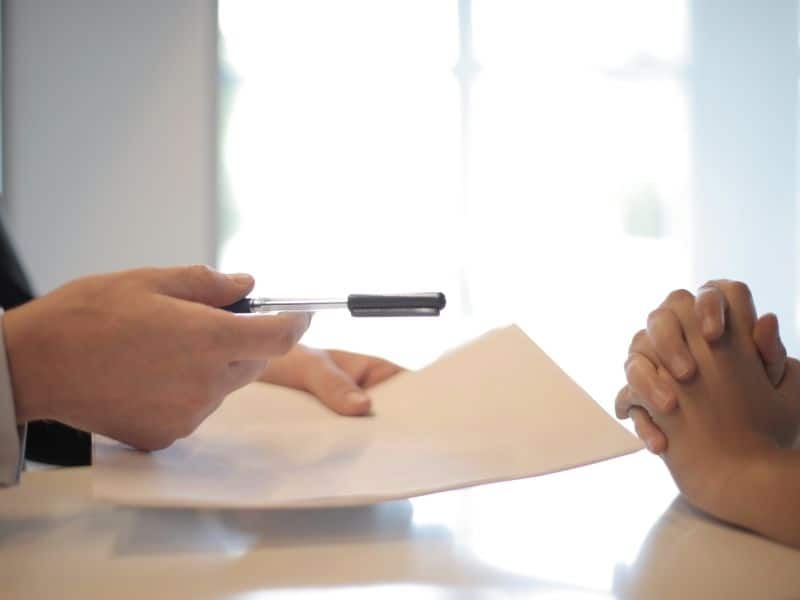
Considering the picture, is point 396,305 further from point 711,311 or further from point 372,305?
point 711,311

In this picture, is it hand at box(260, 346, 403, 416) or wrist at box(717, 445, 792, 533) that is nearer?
wrist at box(717, 445, 792, 533)

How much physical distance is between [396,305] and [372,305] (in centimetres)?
1

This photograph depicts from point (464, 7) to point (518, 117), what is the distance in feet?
1.04

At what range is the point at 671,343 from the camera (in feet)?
1.19

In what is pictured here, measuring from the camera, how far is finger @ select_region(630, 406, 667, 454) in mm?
364

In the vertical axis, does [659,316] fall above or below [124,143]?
below

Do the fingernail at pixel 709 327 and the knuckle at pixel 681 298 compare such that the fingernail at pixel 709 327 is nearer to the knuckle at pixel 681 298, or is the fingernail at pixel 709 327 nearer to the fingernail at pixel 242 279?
the knuckle at pixel 681 298

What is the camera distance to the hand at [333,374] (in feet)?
1.50

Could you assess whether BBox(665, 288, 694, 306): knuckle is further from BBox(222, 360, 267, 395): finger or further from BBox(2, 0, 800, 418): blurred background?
BBox(2, 0, 800, 418): blurred background

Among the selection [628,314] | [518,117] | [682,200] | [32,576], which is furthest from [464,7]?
[32,576]

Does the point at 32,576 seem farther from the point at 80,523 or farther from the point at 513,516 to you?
the point at 513,516

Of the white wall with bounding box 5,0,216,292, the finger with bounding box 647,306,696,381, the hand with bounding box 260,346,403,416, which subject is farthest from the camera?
the white wall with bounding box 5,0,216,292

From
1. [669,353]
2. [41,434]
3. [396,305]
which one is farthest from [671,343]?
[41,434]

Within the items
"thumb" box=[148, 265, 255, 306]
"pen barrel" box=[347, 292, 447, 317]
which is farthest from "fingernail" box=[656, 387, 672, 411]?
"thumb" box=[148, 265, 255, 306]
